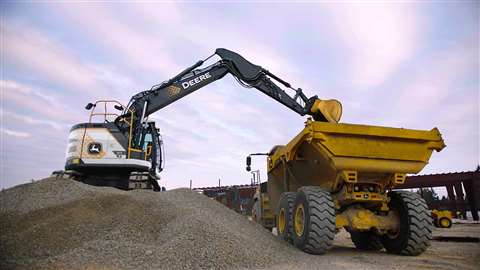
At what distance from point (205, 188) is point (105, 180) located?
13673 mm

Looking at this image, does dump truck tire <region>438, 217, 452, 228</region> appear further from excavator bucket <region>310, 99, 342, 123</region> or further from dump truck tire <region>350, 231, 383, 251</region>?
dump truck tire <region>350, 231, 383, 251</region>

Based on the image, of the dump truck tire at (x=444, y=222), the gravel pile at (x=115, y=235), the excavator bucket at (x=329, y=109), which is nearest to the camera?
the gravel pile at (x=115, y=235)

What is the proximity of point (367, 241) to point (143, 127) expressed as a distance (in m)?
6.43

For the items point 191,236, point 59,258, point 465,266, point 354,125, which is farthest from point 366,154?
point 59,258

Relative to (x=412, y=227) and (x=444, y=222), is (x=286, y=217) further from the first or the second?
(x=444, y=222)

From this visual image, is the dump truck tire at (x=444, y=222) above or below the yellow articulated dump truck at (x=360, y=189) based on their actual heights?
below

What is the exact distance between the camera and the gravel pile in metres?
4.28

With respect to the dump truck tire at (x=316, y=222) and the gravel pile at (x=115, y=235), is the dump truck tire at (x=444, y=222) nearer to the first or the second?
the gravel pile at (x=115, y=235)

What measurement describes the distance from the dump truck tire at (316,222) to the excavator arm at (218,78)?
13.9ft

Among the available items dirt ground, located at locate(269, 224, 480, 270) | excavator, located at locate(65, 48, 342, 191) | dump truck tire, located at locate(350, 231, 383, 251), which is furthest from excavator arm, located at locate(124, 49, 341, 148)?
dirt ground, located at locate(269, 224, 480, 270)

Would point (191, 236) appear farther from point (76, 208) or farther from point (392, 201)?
point (392, 201)

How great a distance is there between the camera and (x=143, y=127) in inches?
380

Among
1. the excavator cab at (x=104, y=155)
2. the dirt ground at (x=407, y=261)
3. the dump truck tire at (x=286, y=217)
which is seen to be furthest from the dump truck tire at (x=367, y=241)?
the excavator cab at (x=104, y=155)

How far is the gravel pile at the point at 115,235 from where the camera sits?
4.28 meters
